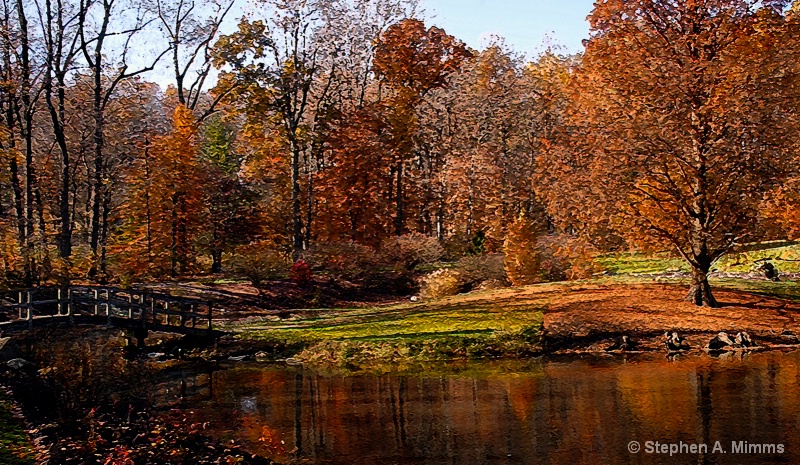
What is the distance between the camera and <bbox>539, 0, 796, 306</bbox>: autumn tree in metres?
19.5

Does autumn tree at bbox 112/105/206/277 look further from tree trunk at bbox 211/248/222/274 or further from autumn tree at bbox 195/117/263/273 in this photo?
tree trunk at bbox 211/248/222/274

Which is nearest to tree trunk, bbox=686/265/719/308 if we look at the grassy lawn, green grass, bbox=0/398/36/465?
the grassy lawn

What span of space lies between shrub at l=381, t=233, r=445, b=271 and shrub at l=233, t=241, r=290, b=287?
5.47m

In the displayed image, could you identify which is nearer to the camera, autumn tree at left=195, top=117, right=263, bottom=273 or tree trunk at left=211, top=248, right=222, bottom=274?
autumn tree at left=195, top=117, right=263, bottom=273

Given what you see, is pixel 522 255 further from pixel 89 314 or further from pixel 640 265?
pixel 89 314

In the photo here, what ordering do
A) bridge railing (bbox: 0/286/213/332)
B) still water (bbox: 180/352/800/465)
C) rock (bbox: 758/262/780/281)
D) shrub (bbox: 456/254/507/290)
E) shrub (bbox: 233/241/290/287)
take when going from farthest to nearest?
1. shrub (bbox: 233/241/290/287)
2. shrub (bbox: 456/254/507/290)
3. rock (bbox: 758/262/780/281)
4. bridge railing (bbox: 0/286/213/332)
5. still water (bbox: 180/352/800/465)

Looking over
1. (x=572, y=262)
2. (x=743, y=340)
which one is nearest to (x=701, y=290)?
(x=743, y=340)

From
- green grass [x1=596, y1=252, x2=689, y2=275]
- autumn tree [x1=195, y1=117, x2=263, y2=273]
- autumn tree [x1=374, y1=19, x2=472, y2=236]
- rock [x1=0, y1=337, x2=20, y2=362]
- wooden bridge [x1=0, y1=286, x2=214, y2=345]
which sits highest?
autumn tree [x1=374, y1=19, x2=472, y2=236]

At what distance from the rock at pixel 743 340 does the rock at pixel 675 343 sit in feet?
3.97

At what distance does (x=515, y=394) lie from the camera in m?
14.7

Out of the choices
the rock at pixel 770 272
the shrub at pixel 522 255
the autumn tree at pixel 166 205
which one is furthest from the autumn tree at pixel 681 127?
the autumn tree at pixel 166 205

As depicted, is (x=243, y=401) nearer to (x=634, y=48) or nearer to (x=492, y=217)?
(x=634, y=48)

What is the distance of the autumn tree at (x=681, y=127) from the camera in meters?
19.5

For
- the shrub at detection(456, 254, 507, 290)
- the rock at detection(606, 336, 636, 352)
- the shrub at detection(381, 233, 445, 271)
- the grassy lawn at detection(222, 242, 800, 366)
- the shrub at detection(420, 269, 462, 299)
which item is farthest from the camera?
the shrub at detection(381, 233, 445, 271)
